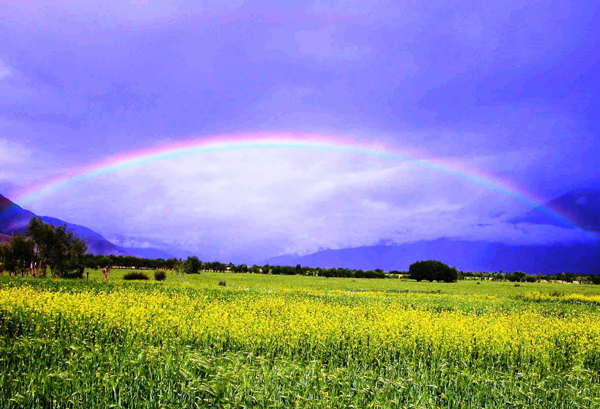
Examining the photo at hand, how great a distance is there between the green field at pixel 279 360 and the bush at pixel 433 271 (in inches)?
2391

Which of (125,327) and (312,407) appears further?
(125,327)

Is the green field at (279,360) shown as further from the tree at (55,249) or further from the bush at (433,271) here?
the bush at (433,271)

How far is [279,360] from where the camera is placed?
8.95 metres

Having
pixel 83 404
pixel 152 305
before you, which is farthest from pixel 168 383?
pixel 152 305

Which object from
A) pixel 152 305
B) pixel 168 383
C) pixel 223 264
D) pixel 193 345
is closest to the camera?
pixel 168 383

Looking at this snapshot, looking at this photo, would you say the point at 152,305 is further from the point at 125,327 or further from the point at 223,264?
the point at 223,264

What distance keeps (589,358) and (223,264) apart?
76067mm

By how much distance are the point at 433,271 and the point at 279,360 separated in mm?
73436

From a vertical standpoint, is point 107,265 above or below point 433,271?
below

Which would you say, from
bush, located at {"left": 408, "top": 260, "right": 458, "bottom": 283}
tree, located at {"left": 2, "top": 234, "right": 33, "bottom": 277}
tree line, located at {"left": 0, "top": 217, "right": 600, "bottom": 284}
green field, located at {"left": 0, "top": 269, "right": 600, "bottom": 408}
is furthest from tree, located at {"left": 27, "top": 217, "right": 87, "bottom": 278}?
bush, located at {"left": 408, "top": 260, "right": 458, "bottom": 283}

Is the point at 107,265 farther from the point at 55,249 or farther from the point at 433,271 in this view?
the point at 433,271

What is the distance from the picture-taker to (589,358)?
12.5m

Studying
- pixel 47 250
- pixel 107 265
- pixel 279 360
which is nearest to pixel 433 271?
pixel 107 265

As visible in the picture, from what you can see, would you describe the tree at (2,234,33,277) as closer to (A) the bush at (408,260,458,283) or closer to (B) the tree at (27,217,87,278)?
(B) the tree at (27,217,87,278)
